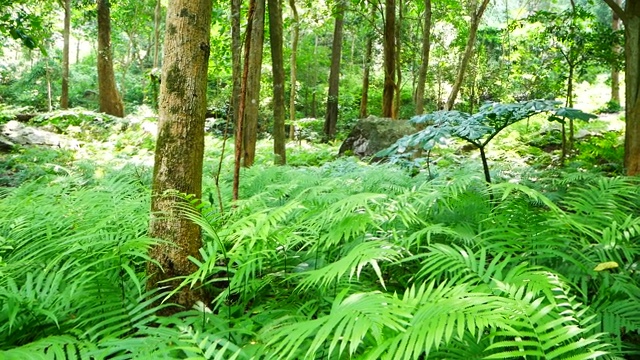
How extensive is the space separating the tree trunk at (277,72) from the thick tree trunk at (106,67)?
6756mm

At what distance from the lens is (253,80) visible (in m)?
6.42

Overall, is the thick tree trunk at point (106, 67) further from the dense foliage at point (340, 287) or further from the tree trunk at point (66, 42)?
the dense foliage at point (340, 287)

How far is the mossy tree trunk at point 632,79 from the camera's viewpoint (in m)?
5.03

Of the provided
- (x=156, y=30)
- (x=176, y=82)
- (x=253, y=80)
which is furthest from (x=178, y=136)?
(x=156, y=30)

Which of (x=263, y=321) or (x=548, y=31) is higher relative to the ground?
(x=548, y=31)

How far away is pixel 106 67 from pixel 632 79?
1292cm

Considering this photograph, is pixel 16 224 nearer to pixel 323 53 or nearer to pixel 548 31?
pixel 548 31

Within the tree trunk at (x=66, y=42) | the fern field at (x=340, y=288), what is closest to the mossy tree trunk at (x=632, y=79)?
the fern field at (x=340, y=288)

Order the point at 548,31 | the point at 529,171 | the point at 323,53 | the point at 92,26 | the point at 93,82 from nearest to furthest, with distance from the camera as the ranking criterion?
1. the point at 529,171
2. the point at 548,31
3. the point at 92,26
4. the point at 323,53
5. the point at 93,82

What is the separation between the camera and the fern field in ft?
4.42

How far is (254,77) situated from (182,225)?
184 inches

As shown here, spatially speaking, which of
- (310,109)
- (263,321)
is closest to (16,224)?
(263,321)

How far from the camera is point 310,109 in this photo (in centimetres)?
2075

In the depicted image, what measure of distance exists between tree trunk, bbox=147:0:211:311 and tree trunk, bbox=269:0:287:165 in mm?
5017
